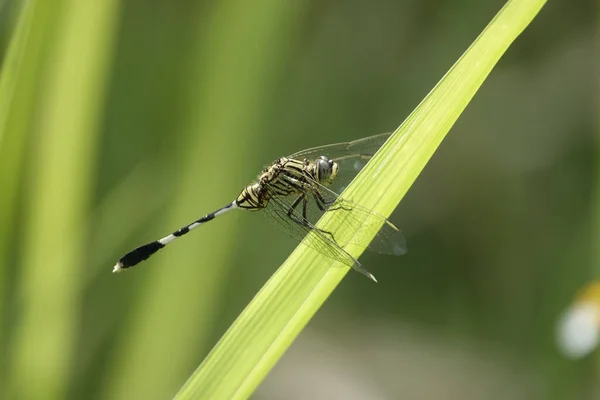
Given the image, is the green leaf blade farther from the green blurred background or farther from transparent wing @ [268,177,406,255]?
the green blurred background

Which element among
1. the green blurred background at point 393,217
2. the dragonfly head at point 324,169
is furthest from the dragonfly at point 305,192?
the green blurred background at point 393,217

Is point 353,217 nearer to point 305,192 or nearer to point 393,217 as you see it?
point 305,192

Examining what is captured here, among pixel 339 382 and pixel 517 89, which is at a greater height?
pixel 517 89

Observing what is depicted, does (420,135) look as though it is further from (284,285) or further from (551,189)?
(551,189)

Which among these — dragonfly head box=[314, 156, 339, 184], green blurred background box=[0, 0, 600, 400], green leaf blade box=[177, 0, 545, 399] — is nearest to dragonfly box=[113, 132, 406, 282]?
dragonfly head box=[314, 156, 339, 184]

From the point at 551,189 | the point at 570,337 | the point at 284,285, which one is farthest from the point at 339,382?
the point at 284,285

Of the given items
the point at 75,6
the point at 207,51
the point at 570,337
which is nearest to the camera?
the point at 75,6

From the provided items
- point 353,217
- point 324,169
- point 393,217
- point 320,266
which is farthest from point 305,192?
point 393,217

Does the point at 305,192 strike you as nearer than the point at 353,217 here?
No
